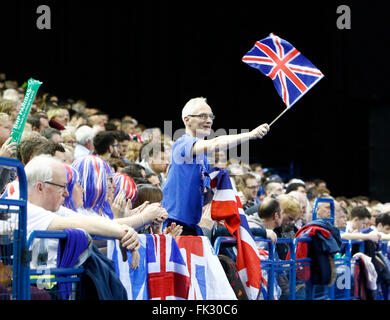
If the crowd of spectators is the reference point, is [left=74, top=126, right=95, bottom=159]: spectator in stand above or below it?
above

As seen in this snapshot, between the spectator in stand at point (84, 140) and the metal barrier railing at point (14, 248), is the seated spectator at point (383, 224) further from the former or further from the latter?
the metal barrier railing at point (14, 248)

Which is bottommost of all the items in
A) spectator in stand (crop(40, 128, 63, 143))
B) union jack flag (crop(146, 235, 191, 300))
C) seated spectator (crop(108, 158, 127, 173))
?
union jack flag (crop(146, 235, 191, 300))

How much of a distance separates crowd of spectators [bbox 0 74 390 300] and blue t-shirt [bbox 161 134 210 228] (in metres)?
0.15

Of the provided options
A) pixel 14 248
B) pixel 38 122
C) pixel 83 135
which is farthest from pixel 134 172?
pixel 14 248

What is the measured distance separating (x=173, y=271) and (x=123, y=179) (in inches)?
42.7

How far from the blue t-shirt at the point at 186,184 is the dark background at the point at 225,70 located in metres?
11.7

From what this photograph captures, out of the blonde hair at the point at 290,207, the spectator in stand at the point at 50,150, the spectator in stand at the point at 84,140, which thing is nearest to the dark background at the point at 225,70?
the spectator in stand at the point at 84,140

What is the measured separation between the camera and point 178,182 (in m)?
5.22

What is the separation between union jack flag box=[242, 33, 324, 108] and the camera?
20.5ft

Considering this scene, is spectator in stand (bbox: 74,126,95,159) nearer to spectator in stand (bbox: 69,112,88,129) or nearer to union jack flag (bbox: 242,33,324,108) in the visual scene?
spectator in stand (bbox: 69,112,88,129)

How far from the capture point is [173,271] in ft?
14.2

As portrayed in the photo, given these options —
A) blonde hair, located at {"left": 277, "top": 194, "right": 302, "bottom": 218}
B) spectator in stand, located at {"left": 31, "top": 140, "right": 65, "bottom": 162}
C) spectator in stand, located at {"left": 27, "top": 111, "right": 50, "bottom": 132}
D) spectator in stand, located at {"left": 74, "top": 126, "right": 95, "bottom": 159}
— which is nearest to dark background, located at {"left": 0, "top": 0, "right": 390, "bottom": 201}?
spectator in stand, located at {"left": 74, "top": 126, "right": 95, "bottom": 159}

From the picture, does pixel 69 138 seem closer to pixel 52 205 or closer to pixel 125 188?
pixel 125 188
